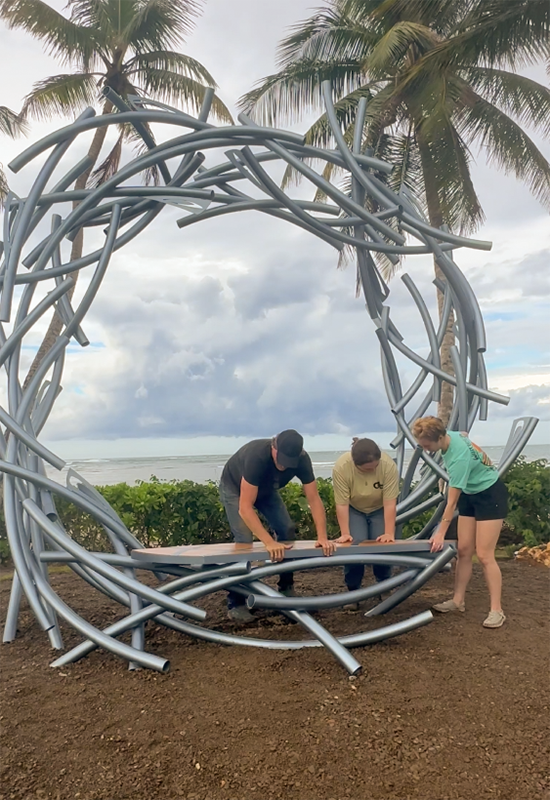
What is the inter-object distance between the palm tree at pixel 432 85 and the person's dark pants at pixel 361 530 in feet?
18.5

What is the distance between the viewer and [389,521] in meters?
4.48

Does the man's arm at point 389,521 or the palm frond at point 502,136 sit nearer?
the man's arm at point 389,521

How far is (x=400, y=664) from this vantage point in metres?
3.64

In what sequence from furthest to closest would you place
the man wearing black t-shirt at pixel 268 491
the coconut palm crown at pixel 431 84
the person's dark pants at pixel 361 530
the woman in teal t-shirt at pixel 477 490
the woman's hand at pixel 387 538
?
the coconut palm crown at pixel 431 84 < the person's dark pants at pixel 361 530 < the woman's hand at pixel 387 538 < the woman in teal t-shirt at pixel 477 490 < the man wearing black t-shirt at pixel 268 491

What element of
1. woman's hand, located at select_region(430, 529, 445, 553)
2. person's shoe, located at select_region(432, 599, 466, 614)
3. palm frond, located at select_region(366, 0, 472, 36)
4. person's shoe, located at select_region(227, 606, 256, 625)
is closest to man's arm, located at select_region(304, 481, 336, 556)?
woman's hand, located at select_region(430, 529, 445, 553)

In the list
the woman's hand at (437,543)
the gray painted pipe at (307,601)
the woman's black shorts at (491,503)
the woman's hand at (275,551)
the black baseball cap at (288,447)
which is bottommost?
the gray painted pipe at (307,601)

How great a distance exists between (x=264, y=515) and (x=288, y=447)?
0.98 m

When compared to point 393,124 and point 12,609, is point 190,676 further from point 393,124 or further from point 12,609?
point 393,124

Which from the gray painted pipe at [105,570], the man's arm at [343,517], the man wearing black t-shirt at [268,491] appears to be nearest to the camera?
the gray painted pipe at [105,570]

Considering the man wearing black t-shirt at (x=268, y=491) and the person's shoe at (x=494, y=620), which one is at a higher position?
the man wearing black t-shirt at (x=268, y=491)

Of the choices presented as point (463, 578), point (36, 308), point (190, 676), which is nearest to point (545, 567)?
point (463, 578)

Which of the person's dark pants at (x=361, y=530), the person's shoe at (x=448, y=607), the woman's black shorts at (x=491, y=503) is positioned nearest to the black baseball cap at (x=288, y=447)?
the person's dark pants at (x=361, y=530)

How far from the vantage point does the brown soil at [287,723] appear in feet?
8.64

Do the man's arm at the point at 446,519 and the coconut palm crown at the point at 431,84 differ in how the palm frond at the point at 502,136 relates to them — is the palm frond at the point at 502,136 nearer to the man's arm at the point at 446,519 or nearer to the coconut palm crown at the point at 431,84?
the coconut palm crown at the point at 431,84
